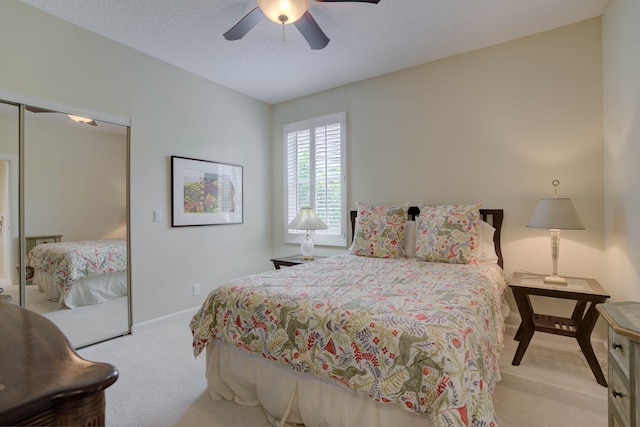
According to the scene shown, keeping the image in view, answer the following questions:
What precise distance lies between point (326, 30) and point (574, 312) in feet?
10.0

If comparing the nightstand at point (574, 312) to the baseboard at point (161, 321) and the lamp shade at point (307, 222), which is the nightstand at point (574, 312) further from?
the baseboard at point (161, 321)

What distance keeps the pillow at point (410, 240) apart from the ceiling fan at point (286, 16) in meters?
1.90

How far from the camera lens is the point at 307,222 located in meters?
3.70

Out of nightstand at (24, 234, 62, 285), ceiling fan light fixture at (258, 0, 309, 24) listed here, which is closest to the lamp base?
ceiling fan light fixture at (258, 0, 309, 24)

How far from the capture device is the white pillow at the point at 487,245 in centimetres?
284

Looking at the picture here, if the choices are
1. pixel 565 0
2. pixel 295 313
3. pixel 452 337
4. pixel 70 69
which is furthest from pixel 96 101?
pixel 565 0

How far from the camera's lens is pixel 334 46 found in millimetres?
2992

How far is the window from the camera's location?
3.97 m

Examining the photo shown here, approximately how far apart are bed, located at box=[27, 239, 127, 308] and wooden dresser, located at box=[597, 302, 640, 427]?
3.51 meters

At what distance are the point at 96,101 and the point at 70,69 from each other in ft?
0.95

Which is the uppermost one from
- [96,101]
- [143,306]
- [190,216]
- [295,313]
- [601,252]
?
[96,101]

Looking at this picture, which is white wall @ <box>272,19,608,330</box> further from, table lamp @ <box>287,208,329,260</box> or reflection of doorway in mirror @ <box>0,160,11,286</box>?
reflection of doorway in mirror @ <box>0,160,11,286</box>

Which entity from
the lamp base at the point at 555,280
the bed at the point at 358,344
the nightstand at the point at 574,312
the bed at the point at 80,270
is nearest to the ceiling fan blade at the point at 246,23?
the bed at the point at 358,344

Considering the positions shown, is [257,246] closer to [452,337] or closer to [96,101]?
[96,101]
